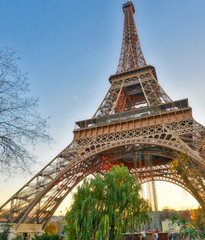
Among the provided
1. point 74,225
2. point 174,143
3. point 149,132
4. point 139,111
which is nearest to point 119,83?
point 139,111

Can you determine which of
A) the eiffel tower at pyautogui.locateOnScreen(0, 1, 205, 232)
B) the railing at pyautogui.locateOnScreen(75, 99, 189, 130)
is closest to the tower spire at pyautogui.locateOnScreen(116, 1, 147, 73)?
the eiffel tower at pyautogui.locateOnScreen(0, 1, 205, 232)

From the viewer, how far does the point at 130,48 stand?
107ft

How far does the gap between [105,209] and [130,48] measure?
92.6 ft

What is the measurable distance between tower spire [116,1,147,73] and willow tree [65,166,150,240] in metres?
21.6

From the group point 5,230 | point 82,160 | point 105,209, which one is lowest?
point 5,230

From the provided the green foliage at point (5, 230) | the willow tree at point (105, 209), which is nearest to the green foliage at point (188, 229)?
the willow tree at point (105, 209)

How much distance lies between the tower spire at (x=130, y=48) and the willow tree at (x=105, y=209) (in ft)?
70.9

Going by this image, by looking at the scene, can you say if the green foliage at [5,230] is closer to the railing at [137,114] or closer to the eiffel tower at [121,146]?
the eiffel tower at [121,146]

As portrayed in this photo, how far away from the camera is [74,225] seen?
851 cm

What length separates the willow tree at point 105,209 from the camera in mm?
8586

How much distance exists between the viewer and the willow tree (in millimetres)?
8586

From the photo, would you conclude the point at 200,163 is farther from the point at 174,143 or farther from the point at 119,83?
the point at 119,83

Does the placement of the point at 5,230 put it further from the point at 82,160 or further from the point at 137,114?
the point at 137,114

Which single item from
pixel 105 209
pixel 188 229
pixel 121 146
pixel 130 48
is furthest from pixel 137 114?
pixel 130 48
